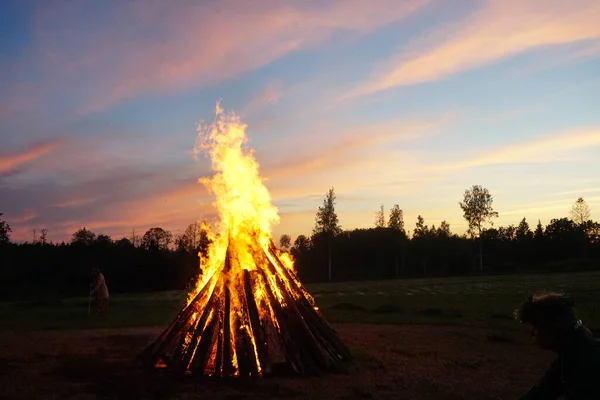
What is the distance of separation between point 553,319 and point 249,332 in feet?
25.0

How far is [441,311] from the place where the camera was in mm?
19094

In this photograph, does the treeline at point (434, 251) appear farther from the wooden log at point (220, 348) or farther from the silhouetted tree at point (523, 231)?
the wooden log at point (220, 348)

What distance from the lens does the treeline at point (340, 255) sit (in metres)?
41.9

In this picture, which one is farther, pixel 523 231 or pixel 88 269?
pixel 523 231

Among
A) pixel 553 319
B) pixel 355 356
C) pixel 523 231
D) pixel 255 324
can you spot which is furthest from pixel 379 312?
pixel 523 231

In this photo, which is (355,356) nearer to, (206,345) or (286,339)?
(286,339)

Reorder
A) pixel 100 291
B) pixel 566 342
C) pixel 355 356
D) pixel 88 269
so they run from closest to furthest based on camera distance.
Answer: pixel 566 342, pixel 355 356, pixel 100 291, pixel 88 269

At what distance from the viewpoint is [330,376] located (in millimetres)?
9828

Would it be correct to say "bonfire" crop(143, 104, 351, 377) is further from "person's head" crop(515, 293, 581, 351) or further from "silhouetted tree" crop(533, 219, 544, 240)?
"silhouetted tree" crop(533, 219, 544, 240)

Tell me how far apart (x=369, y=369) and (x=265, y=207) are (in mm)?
4181

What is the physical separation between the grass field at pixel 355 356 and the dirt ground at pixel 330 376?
0.7 inches

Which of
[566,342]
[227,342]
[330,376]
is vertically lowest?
[330,376]

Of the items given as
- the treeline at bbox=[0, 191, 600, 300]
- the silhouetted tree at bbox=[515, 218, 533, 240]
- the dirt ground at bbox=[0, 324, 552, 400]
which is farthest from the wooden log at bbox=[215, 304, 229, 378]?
the silhouetted tree at bbox=[515, 218, 533, 240]

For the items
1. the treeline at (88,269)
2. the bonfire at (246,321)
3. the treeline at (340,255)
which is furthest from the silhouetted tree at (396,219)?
the bonfire at (246,321)
